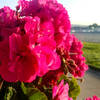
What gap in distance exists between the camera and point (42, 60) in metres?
0.57

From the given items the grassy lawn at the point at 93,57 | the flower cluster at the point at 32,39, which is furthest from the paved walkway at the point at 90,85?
the flower cluster at the point at 32,39

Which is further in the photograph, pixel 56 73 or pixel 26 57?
pixel 56 73

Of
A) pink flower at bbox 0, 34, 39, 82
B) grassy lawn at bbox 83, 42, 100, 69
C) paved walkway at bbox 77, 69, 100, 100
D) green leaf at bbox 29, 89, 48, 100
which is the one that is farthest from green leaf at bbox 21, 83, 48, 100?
grassy lawn at bbox 83, 42, 100, 69

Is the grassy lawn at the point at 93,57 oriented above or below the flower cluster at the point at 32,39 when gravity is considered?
below

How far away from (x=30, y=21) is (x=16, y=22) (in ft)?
0.20

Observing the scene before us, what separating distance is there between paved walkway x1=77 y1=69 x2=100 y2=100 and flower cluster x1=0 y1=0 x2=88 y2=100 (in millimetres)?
3735

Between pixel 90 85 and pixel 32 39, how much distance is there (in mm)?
4832

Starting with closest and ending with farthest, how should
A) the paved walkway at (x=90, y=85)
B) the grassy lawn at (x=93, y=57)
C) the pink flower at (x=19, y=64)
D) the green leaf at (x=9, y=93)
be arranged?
the pink flower at (x=19, y=64) < the green leaf at (x=9, y=93) < the paved walkway at (x=90, y=85) < the grassy lawn at (x=93, y=57)

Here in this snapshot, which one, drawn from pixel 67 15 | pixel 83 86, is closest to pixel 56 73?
pixel 67 15

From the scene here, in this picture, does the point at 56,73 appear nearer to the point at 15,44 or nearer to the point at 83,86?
the point at 15,44

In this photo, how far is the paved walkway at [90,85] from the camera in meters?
4.54

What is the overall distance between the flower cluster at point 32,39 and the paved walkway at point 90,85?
3735 millimetres

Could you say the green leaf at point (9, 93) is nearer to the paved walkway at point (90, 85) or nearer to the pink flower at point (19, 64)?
the pink flower at point (19, 64)

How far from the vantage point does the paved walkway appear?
4.54 metres
